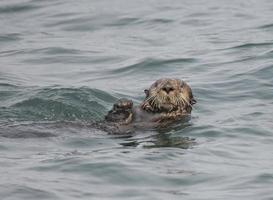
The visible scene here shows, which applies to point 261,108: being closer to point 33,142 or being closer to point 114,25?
point 33,142

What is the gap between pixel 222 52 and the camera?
13273 millimetres

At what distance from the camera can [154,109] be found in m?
8.34

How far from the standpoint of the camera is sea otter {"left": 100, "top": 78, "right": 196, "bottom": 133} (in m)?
8.20

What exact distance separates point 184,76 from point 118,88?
3.63ft

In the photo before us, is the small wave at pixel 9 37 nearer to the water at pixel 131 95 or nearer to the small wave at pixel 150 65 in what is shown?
the water at pixel 131 95

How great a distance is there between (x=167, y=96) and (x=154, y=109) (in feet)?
0.72

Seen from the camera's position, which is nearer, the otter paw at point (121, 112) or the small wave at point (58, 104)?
the otter paw at point (121, 112)

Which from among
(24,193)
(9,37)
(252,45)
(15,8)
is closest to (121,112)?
(24,193)

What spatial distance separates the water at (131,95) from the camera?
692 centimetres

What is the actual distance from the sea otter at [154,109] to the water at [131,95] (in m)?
0.14

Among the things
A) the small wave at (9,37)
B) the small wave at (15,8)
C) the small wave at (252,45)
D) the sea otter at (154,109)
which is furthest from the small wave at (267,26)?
the sea otter at (154,109)

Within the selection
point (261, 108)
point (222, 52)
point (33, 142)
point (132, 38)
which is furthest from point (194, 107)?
point (132, 38)

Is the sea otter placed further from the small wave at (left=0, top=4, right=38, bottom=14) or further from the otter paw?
the small wave at (left=0, top=4, right=38, bottom=14)

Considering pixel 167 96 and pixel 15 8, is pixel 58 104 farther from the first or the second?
pixel 15 8
